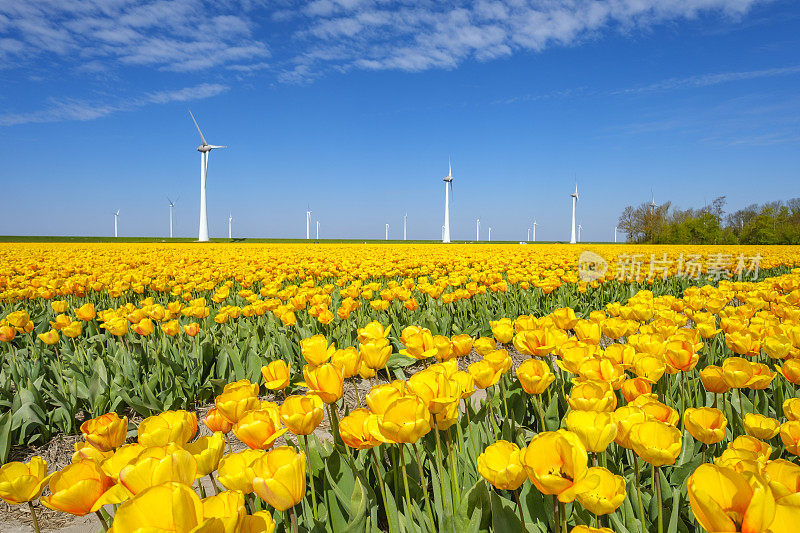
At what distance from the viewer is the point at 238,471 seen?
1314mm

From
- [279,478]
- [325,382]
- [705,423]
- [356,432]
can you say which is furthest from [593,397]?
[279,478]

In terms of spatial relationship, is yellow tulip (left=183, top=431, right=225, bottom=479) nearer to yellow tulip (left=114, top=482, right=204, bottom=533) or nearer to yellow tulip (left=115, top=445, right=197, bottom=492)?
yellow tulip (left=115, top=445, right=197, bottom=492)

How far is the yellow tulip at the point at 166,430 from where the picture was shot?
1.43 metres

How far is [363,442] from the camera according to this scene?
1631mm

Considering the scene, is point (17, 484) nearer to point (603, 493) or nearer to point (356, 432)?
point (356, 432)

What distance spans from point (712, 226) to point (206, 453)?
7623cm

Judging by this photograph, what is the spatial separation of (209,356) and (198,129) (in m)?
40.7

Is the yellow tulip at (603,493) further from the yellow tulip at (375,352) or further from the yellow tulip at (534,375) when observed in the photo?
the yellow tulip at (375,352)

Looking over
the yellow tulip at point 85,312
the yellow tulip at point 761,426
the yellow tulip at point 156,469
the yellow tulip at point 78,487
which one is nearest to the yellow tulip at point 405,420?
the yellow tulip at point 156,469

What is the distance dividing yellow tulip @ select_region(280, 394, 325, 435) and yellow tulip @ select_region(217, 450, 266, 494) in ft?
0.65

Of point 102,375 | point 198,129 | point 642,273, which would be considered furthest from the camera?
point 198,129

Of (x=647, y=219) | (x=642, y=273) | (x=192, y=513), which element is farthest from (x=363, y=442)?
(x=647, y=219)

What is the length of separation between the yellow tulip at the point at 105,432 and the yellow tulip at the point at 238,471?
57cm

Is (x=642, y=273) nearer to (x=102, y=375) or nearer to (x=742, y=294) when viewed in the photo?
(x=742, y=294)
